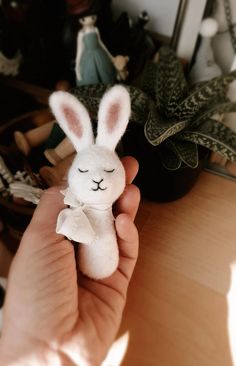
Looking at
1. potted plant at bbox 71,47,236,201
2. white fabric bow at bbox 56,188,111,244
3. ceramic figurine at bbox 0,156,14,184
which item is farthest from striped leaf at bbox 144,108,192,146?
ceramic figurine at bbox 0,156,14,184

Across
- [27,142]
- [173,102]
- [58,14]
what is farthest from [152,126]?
[58,14]

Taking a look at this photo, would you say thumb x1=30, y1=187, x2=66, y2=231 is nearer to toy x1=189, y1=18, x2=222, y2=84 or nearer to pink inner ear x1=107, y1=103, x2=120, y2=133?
pink inner ear x1=107, y1=103, x2=120, y2=133

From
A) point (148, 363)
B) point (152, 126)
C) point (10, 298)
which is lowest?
point (148, 363)

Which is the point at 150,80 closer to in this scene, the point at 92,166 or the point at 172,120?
the point at 172,120

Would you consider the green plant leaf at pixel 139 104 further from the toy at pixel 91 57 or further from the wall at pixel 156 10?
the wall at pixel 156 10

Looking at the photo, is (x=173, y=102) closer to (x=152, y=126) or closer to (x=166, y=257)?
(x=152, y=126)
